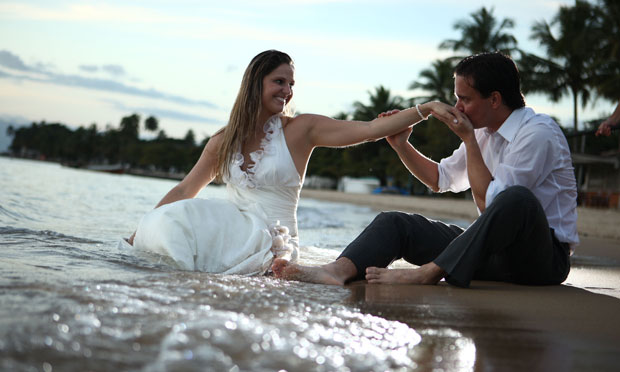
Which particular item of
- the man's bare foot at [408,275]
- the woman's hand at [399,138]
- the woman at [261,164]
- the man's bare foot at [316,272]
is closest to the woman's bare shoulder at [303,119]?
the woman at [261,164]

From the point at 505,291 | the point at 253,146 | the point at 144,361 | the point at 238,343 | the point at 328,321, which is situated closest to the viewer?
the point at 144,361

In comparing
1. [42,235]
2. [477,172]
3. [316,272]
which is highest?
[477,172]

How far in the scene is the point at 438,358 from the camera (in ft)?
5.40

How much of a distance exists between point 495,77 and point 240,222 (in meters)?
1.73

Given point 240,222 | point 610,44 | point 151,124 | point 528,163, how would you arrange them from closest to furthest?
point 528,163 → point 240,222 → point 610,44 → point 151,124

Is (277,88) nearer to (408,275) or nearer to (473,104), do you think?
(473,104)

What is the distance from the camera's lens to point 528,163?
2.98 m

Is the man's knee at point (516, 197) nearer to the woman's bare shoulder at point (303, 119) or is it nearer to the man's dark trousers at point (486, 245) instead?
the man's dark trousers at point (486, 245)

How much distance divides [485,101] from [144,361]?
2502 millimetres

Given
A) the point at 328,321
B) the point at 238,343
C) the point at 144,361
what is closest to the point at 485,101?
the point at 328,321

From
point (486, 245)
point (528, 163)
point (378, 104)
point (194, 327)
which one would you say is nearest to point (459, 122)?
point (528, 163)

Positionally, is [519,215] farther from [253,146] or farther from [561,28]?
[561,28]

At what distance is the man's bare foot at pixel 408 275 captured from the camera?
298 centimetres

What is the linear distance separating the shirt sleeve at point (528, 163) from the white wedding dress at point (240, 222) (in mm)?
1327
